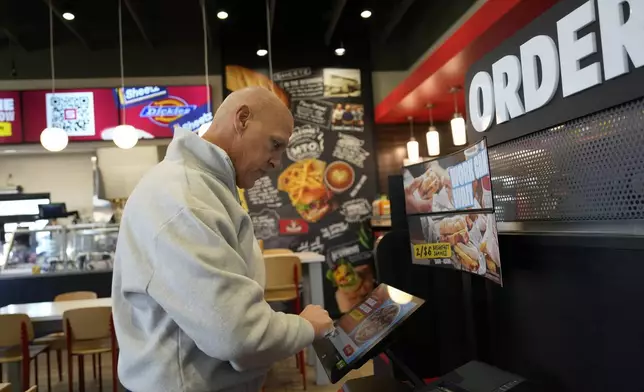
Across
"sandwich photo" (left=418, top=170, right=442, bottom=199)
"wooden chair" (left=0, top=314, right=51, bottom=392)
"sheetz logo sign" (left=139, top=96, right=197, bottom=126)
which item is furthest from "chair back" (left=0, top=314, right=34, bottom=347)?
"sheetz logo sign" (left=139, top=96, right=197, bottom=126)

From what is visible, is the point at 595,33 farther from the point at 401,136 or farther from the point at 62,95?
the point at 62,95

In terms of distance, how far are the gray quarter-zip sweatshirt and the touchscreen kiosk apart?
0.30 metres

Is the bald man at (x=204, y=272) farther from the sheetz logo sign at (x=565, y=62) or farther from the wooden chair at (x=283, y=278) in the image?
the wooden chair at (x=283, y=278)

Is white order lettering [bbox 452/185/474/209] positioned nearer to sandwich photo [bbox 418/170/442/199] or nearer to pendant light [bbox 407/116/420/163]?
sandwich photo [bbox 418/170/442/199]

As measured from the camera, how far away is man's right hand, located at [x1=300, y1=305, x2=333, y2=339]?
3.83ft

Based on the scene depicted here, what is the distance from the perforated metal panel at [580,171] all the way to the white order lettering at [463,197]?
33 centimetres

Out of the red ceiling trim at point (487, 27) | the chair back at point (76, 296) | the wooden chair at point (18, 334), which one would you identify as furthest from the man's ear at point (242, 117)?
the chair back at point (76, 296)

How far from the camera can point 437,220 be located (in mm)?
1963

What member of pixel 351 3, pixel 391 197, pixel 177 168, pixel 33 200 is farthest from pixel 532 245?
pixel 33 200

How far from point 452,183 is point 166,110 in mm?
6435

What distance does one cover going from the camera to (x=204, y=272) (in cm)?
97

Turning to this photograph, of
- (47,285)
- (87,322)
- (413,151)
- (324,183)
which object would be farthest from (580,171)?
(324,183)

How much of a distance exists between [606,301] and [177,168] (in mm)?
1258

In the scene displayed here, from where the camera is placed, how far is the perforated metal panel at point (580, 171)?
4.73ft
